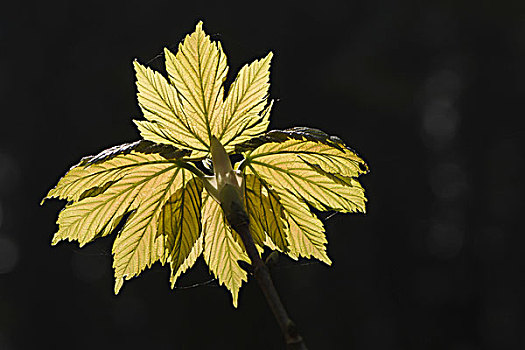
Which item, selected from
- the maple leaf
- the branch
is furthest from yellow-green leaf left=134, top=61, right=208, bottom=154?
the branch

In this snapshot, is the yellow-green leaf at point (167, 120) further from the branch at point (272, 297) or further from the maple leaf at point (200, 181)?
the branch at point (272, 297)

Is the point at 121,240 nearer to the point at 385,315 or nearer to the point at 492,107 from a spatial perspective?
the point at 385,315

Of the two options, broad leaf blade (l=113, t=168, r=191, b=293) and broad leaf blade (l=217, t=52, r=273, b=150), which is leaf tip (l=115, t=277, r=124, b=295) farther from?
broad leaf blade (l=217, t=52, r=273, b=150)

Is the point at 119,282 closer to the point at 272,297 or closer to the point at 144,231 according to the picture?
the point at 144,231

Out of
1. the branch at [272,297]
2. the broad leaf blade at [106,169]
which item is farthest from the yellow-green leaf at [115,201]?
the branch at [272,297]

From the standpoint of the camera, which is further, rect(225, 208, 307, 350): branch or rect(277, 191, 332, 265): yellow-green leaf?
rect(277, 191, 332, 265): yellow-green leaf

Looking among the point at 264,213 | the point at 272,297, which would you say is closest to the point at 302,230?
the point at 264,213

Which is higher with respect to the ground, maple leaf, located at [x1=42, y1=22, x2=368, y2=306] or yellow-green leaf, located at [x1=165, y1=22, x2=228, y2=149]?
yellow-green leaf, located at [x1=165, y1=22, x2=228, y2=149]

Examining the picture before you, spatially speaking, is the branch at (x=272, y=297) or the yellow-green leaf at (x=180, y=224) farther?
the yellow-green leaf at (x=180, y=224)
